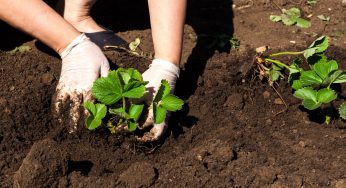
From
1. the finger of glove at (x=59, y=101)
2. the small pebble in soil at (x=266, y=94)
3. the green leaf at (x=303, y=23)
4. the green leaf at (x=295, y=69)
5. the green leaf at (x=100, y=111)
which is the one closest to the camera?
the green leaf at (x=100, y=111)

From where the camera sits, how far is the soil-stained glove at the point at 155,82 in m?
2.14

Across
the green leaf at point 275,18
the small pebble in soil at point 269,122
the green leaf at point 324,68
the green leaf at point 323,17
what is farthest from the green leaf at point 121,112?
the green leaf at point 323,17

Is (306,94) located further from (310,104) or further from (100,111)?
(100,111)

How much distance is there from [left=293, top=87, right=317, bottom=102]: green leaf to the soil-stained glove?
0.57 m

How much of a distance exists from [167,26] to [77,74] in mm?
467

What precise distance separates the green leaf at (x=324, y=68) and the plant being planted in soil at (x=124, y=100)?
69cm

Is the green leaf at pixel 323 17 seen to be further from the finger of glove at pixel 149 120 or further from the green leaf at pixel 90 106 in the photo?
the green leaf at pixel 90 106

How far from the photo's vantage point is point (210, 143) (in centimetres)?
213

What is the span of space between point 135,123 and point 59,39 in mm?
572

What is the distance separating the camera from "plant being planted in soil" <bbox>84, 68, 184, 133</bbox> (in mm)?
2043

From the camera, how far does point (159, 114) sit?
80.8 inches

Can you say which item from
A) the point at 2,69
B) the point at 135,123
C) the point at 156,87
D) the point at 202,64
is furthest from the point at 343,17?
the point at 2,69

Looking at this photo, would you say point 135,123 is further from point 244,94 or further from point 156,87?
point 244,94

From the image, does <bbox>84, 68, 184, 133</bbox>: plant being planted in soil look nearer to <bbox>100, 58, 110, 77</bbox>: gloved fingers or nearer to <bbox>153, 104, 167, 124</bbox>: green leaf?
<bbox>153, 104, 167, 124</bbox>: green leaf
